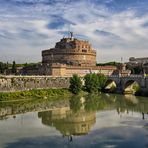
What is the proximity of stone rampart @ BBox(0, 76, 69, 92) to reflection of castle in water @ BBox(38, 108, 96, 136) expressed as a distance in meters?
10.6

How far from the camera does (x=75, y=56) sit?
57.6m

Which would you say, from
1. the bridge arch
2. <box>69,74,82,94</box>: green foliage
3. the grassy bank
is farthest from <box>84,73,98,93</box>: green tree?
the bridge arch

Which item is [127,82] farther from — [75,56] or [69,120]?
[69,120]

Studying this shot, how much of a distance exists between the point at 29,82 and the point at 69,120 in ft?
59.5

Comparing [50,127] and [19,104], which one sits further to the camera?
[19,104]

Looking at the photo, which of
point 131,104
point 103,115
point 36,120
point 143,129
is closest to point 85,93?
point 131,104

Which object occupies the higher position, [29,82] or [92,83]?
[29,82]

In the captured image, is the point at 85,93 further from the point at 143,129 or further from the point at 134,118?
the point at 143,129

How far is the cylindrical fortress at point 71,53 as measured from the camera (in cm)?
5738

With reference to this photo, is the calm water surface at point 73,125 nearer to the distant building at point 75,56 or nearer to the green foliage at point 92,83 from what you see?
the green foliage at point 92,83

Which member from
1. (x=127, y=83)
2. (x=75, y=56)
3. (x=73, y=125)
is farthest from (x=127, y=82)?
(x=73, y=125)

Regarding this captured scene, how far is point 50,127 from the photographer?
798 inches

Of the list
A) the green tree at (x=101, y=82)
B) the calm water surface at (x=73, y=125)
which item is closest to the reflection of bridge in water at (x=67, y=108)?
the calm water surface at (x=73, y=125)

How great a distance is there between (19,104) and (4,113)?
213 inches
